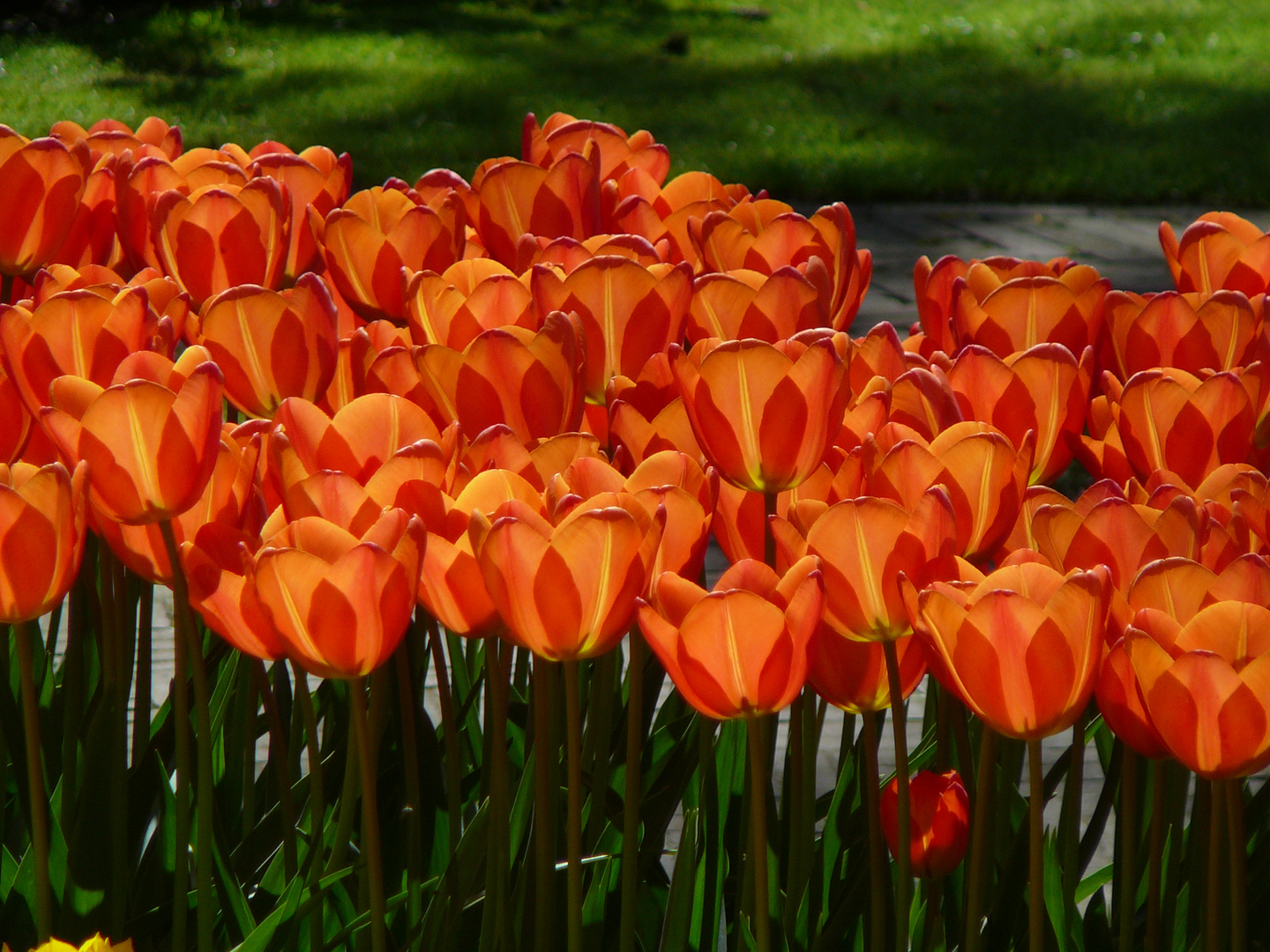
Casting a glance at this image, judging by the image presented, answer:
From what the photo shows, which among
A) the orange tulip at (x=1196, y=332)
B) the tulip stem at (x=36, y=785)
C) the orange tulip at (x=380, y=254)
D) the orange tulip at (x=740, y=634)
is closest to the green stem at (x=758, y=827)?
the orange tulip at (x=740, y=634)

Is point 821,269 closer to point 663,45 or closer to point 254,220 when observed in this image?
point 254,220

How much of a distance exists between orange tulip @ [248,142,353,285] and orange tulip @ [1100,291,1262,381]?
827 mm

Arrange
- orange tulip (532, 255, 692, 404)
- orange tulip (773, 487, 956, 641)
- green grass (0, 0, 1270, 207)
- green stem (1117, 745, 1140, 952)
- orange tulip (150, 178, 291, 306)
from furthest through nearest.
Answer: green grass (0, 0, 1270, 207)
orange tulip (150, 178, 291, 306)
orange tulip (532, 255, 692, 404)
green stem (1117, 745, 1140, 952)
orange tulip (773, 487, 956, 641)

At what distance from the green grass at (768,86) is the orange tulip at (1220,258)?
559 centimetres

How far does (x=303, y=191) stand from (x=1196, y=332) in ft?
3.22

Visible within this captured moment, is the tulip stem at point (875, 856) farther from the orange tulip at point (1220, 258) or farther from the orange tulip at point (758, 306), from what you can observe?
the orange tulip at point (1220, 258)

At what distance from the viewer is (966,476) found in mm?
1032

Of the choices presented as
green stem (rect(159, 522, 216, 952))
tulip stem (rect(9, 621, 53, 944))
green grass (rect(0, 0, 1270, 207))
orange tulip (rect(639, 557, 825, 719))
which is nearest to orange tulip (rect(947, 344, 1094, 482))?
orange tulip (rect(639, 557, 825, 719))

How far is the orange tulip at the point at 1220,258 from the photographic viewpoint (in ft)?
5.23

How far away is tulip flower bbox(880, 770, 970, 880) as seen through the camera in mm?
1073

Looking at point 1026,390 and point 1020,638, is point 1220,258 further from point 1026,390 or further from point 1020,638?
point 1020,638

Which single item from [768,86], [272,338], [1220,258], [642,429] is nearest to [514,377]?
[642,429]

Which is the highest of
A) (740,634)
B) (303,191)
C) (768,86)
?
(303,191)

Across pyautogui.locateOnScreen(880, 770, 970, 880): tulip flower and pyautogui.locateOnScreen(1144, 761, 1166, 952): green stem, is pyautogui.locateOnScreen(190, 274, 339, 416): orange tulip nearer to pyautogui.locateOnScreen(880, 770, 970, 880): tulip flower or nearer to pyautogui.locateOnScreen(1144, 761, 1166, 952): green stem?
pyautogui.locateOnScreen(880, 770, 970, 880): tulip flower
